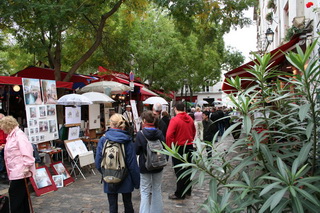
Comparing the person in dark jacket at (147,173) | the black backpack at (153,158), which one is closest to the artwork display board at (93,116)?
the person in dark jacket at (147,173)

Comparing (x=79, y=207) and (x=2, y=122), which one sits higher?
(x=2, y=122)

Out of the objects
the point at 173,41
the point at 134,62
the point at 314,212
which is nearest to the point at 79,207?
the point at 314,212

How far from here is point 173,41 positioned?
22.5 meters

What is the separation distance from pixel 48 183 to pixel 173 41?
58.4 feet

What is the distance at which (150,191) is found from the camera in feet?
15.2

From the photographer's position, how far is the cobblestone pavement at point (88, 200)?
545cm

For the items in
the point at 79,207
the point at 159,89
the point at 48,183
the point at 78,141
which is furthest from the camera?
the point at 159,89

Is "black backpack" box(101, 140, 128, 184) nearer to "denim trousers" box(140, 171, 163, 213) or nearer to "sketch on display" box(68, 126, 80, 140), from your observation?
"denim trousers" box(140, 171, 163, 213)

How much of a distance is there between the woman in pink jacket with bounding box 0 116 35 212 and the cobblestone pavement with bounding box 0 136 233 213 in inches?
32.3

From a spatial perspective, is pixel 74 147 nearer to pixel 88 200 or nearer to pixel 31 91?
pixel 31 91

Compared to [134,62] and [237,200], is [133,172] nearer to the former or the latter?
[237,200]

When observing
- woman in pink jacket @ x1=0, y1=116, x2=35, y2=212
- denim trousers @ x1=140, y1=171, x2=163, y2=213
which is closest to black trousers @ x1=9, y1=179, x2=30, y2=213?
woman in pink jacket @ x1=0, y1=116, x2=35, y2=212

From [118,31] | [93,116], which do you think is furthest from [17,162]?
[118,31]

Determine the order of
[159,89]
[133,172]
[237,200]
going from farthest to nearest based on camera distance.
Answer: [159,89] → [133,172] → [237,200]
